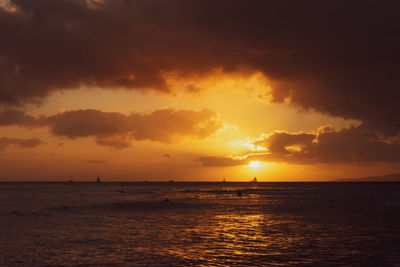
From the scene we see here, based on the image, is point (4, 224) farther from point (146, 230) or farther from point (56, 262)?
point (56, 262)

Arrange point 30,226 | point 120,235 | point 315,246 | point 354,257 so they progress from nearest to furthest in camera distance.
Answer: point 354,257 → point 315,246 → point 120,235 → point 30,226

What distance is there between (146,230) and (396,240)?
28732 mm

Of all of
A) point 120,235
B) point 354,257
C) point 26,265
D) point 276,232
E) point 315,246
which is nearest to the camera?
point 26,265

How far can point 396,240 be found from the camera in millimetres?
38469

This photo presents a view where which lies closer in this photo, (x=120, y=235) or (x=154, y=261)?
(x=154, y=261)

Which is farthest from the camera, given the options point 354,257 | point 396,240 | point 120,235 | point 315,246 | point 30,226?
point 30,226

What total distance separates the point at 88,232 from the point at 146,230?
7045 mm

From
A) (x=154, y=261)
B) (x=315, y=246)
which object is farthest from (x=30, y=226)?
(x=315, y=246)

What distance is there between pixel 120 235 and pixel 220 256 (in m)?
15.4

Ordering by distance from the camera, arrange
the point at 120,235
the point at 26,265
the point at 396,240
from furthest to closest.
A: the point at 120,235 < the point at 396,240 < the point at 26,265

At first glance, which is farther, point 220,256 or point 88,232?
A: point 88,232

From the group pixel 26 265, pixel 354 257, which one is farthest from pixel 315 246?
pixel 26 265

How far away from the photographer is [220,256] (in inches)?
1208

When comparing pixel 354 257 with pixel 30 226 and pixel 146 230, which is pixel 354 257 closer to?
pixel 146 230
